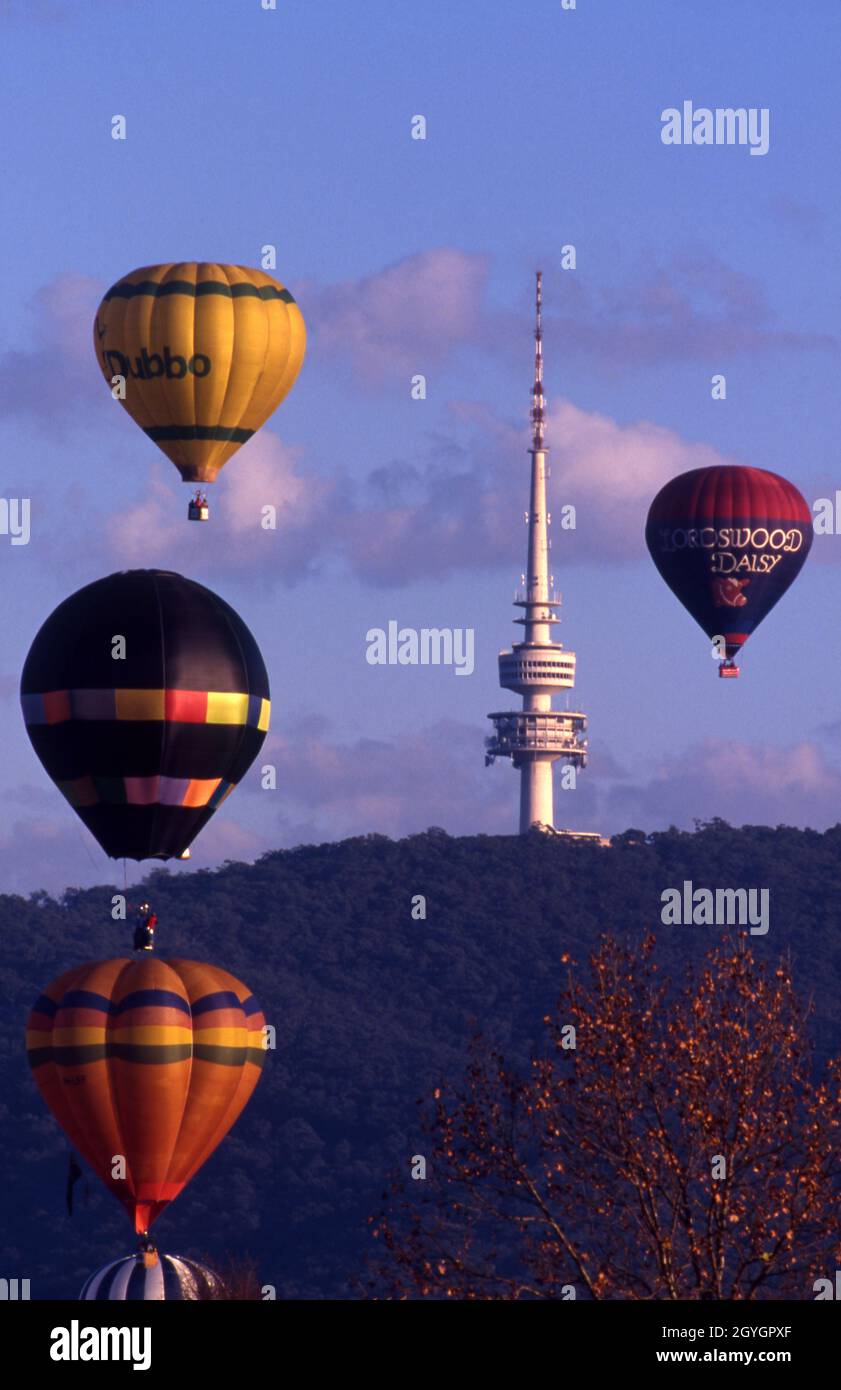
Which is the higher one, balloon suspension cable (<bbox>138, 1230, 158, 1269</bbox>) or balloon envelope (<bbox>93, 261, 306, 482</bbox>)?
balloon envelope (<bbox>93, 261, 306, 482</bbox>)

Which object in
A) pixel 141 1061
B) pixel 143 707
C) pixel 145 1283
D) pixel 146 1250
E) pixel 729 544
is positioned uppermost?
pixel 729 544

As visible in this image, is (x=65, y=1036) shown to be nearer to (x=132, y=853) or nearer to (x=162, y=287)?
(x=132, y=853)

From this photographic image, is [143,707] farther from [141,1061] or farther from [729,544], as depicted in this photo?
[729,544]

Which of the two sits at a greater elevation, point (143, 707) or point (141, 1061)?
point (143, 707)

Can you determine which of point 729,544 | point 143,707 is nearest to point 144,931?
point 143,707

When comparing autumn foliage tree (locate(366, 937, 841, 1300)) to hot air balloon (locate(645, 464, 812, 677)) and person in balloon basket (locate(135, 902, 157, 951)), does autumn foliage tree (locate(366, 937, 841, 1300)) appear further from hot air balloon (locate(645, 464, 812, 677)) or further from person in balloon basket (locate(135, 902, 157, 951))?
hot air balloon (locate(645, 464, 812, 677))

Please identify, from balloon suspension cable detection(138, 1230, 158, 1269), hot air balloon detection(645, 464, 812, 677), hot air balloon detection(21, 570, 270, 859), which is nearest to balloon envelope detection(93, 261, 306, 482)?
hot air balloon detection(21, 570, 270, 859)
